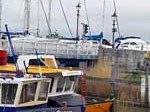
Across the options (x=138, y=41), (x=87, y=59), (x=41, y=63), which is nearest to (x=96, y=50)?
(x=87, y=59)

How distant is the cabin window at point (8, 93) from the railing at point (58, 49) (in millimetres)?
20816

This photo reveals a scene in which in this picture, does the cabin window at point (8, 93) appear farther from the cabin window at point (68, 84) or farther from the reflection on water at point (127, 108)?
the reflection on water at point (127, 108)

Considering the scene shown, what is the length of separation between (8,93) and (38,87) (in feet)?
3.77

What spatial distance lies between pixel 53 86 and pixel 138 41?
33564 millimetres

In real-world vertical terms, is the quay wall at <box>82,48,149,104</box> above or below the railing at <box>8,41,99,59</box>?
below

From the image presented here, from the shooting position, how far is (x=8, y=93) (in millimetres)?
Answer: 18266

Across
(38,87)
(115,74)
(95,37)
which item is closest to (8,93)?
(38,87)

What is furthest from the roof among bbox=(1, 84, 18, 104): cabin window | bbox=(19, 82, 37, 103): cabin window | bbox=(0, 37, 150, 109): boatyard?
bbox=(0, 37, 150, 109): boatyard

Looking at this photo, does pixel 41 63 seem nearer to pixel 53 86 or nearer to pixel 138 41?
pixel 53 86

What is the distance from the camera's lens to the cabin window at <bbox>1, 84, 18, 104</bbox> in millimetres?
18188

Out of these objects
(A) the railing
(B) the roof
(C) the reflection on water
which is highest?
(A) the railing

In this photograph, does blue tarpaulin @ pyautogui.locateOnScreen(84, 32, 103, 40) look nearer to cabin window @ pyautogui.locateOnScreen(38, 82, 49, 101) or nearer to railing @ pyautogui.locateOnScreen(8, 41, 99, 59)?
railing @ pyautogui.locateOnScreen(8, 41, 99, 59)

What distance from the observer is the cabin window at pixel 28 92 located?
60.4 feet

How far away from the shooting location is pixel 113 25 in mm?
46594
